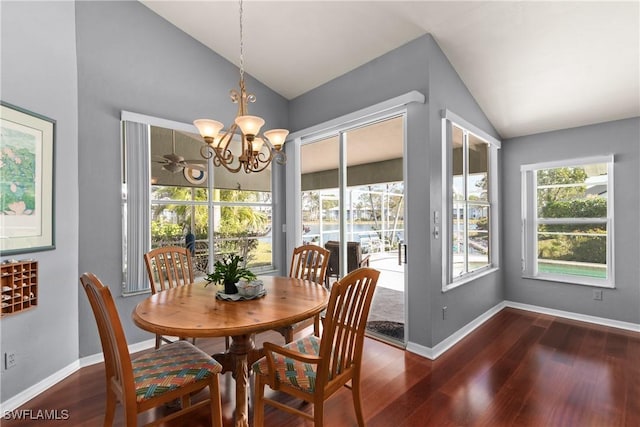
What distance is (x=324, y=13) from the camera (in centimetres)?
275

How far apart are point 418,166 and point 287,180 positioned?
1.99m

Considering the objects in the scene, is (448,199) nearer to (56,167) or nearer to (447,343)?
(447,343)

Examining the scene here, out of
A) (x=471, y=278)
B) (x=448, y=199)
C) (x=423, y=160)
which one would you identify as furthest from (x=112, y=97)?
(x=471, y=278)

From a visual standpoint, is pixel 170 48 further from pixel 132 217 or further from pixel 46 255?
pixel 46 255

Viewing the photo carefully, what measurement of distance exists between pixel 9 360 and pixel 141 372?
1323 mm

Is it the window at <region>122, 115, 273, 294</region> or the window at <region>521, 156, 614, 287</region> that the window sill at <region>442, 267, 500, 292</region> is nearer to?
the window at <region>521, 156, 614, 287</region>

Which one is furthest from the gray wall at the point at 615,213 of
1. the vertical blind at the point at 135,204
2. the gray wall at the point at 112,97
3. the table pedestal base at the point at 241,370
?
the vertical blind at the point at 135,204

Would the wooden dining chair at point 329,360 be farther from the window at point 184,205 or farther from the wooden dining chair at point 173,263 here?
the window at point 184,205

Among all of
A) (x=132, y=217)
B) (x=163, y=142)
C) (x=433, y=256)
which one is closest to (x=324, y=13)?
(x=163, y=142)

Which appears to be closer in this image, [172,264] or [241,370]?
[241,370]

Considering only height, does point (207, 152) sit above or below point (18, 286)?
above

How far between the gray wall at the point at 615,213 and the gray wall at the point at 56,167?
5.12 m

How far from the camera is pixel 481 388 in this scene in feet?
7.55

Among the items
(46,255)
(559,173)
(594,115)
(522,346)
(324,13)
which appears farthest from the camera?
(559,173)
